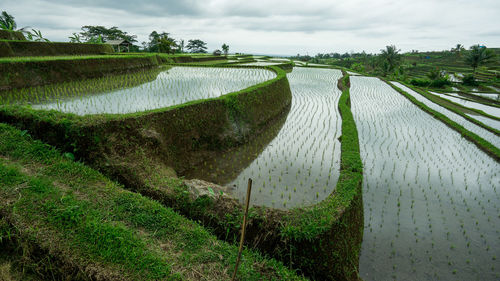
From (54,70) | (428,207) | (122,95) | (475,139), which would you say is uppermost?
(54,70)

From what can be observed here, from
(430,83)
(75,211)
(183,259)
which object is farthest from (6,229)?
(430,83)

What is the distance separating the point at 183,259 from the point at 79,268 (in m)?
0.92

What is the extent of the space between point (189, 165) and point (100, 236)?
9.54ft

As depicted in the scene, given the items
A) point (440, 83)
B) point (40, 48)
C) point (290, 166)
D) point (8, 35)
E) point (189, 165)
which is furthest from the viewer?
point (440, 83)

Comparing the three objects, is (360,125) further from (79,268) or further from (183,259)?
(79,268)

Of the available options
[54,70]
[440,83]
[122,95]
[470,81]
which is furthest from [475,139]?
[470,81]

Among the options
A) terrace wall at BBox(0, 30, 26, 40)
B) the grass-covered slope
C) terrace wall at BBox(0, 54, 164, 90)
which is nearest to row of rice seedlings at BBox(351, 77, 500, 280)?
the grass-covered slope

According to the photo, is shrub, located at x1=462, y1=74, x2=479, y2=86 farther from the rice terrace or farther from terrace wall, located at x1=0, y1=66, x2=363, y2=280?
terrace wall, located at x1=0, y1=66, x2=363, y2=280

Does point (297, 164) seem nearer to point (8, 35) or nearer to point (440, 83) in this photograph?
point (8, 35)

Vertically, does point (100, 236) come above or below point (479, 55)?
below

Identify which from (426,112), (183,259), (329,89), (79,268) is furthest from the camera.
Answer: (329,89)

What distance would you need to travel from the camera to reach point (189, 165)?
527 centimetres

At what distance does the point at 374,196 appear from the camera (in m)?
4.72

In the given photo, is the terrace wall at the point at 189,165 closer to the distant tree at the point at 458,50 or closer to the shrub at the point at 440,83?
the shrub at the point at 440,83
